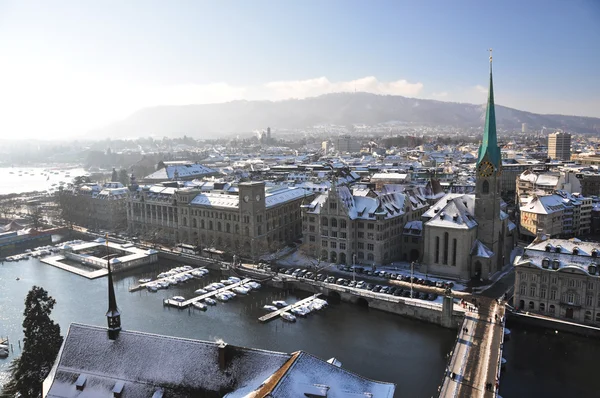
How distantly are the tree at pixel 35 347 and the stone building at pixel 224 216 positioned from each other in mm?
50750

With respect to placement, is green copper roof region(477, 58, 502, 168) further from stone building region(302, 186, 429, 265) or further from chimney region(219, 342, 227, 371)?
chimney region(219, 342, 227, 371)

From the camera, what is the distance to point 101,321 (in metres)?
62.7

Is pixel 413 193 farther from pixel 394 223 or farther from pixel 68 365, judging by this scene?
pixel 68 365

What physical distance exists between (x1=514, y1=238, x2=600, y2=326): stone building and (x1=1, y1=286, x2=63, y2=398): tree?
49.2 m

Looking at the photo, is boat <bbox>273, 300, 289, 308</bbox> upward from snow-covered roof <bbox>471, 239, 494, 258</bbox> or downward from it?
downward

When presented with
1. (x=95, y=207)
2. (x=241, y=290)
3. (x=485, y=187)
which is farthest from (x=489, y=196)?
(x=95, y=207)

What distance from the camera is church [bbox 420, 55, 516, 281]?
70562 millimetres

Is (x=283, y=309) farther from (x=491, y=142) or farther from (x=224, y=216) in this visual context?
(x=491, y=142)

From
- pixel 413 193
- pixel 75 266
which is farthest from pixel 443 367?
pixel 75 266

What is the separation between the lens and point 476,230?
72938 mm

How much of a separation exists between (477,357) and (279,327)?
22.8 meters

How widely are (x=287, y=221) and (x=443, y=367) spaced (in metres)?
51.9

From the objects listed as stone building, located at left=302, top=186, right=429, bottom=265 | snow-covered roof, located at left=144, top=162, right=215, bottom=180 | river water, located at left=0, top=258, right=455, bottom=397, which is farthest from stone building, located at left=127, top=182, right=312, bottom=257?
snow-covered roof, located at left=144, top=162, right=215, bottom=180

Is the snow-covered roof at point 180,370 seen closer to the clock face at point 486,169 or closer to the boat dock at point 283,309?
the boat dock at point 283,309
